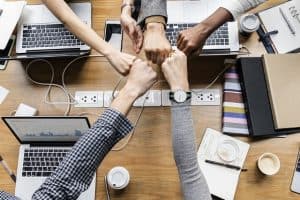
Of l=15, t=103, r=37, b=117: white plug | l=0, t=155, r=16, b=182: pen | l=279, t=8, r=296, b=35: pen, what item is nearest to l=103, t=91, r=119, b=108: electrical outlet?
l=15, t=103, r=37, b=117: white plug

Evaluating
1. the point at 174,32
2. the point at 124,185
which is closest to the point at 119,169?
the point at 124,185

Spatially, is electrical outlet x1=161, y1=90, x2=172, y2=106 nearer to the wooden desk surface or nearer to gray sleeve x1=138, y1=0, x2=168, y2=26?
the wooden desk surface

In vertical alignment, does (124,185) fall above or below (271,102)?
below

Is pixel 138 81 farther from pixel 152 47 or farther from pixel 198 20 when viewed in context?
pixel 198 20

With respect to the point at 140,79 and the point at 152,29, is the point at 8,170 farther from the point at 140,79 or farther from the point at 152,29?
the point at 152,29

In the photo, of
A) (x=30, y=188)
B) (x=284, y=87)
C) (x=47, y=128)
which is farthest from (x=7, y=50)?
(x=284, y=87)

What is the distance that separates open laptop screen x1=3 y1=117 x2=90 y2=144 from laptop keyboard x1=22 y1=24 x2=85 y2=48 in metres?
0.31

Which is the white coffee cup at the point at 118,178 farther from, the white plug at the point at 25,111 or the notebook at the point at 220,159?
the white plug at the point at 25,111

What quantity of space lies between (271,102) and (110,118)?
22.1 inches

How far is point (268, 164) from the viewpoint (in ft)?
3.91

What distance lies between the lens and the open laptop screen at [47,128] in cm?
113

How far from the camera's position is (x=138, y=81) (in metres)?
1.09

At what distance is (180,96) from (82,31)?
0.44 m

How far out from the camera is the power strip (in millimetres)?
1281
